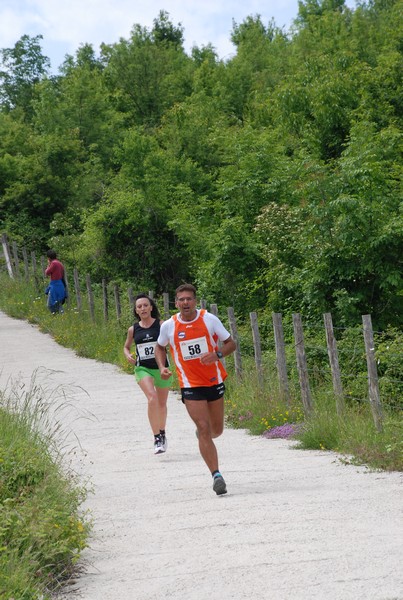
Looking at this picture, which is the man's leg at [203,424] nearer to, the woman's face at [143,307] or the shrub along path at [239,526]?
the shrub along path at [239,526]

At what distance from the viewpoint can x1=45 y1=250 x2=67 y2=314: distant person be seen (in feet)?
94.1

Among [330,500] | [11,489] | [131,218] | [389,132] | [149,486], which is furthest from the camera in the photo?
[131,218]

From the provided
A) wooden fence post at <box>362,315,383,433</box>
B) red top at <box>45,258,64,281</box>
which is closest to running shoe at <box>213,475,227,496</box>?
wooden fence post at <box>362,315,383,433</box>

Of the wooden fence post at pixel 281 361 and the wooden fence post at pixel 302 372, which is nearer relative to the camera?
the wooden fence post at pixel 302 372

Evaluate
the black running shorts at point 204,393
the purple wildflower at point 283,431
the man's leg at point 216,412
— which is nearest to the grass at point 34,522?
the black running shorts at point 204,393

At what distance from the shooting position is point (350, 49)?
48.5 metres

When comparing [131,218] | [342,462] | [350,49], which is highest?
[350,49]

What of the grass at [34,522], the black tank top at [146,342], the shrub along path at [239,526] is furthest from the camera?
the black tank top at [146,342]

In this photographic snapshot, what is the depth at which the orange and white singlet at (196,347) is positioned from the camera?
9.34m

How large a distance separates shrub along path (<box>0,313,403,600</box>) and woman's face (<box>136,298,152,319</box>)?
5.32 ft

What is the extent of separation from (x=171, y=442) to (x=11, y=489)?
568 centimetres

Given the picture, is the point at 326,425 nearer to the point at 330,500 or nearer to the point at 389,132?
the point at 330,500

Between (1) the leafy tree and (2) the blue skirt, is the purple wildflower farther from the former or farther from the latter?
(1) the leafy tree

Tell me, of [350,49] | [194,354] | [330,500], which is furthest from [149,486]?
[350,49]
